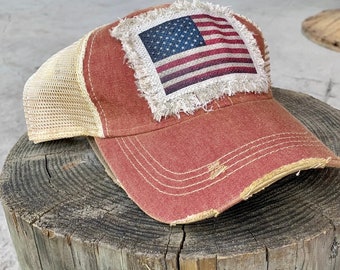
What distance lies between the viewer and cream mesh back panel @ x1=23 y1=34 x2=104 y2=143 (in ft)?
3.78

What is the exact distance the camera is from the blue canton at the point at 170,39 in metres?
1.14

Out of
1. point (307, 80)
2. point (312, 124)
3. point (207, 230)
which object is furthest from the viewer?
point (307, 80)

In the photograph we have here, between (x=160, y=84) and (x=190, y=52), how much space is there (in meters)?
0.09

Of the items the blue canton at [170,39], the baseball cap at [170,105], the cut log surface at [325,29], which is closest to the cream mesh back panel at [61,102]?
the baseball cap at [170,105]

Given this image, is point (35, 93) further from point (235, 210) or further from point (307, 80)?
point (307, 80)

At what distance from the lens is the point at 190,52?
115 centimetres

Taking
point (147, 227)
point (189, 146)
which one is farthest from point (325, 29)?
point (147, 227)

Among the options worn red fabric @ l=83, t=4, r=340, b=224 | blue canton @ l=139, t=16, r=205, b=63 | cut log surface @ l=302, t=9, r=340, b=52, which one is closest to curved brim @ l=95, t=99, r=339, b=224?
worn red fabric @ l=83, t=4, r=340, b=224

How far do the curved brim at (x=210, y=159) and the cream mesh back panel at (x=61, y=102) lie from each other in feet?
0.21

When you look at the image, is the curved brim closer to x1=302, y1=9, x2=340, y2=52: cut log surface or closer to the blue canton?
the blue canton

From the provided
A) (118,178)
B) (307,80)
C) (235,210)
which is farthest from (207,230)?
(307,80)

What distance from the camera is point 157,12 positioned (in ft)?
3.88

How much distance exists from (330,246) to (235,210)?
0.17 meters

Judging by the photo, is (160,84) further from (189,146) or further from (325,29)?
(325,29)
